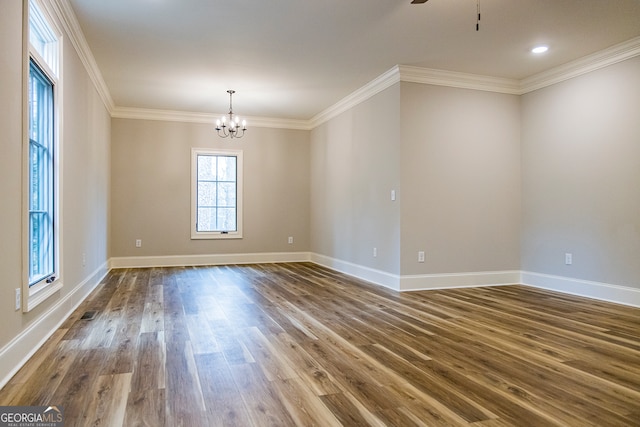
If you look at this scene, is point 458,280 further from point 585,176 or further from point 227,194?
point 227,194

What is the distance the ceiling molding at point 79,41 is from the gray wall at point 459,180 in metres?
3.46

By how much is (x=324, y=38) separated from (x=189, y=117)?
4.07 m

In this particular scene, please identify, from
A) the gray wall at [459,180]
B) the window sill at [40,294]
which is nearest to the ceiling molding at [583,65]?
the gray wall at [459,180]

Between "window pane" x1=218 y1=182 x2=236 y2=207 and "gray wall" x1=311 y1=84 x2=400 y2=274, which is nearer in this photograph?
"gray wall" x1=311 y1=84 x2=400 y2=274

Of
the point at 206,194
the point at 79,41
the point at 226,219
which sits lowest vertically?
the point at 226,219

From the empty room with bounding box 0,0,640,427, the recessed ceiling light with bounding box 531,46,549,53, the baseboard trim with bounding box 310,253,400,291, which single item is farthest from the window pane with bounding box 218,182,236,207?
the recessed ceiling light with bounding box 531,46,549,53

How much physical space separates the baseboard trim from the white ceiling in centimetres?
254

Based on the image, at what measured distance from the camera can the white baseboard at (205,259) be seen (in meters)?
7.15

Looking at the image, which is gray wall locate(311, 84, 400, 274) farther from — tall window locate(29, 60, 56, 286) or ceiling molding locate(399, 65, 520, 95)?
tall window locate(29, 60, 56, 286)

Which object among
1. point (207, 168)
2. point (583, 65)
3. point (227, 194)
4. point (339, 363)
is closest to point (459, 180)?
point (583, 65)

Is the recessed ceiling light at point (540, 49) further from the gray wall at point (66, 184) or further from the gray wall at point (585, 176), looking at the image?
the gray wall at point (66, 184)

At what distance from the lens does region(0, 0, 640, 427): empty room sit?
2.21m

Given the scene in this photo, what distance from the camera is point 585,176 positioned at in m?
4.74

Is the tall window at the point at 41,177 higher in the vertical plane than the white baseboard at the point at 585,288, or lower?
higher
